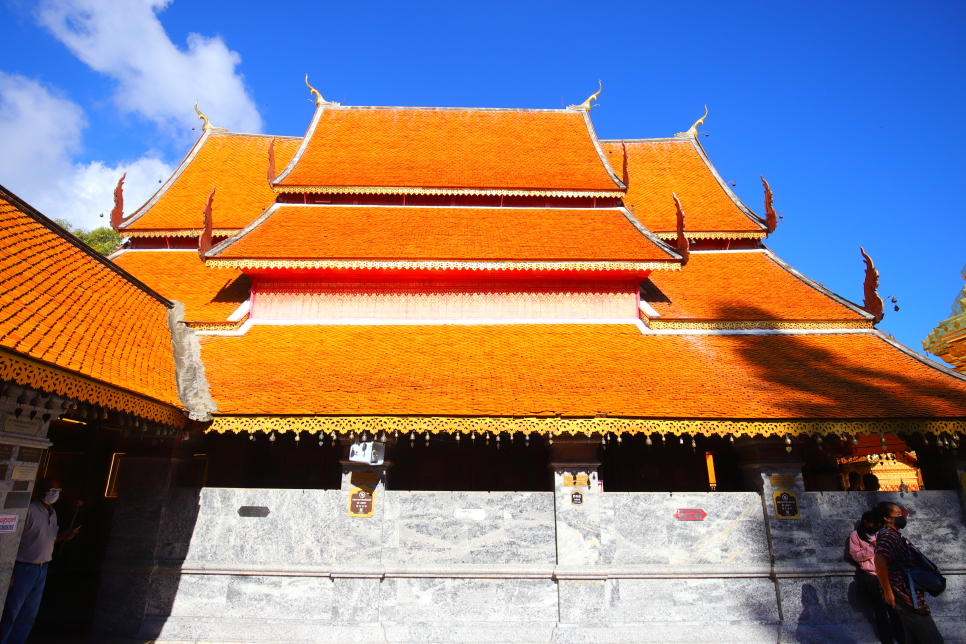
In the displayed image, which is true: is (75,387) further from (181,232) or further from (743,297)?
(743,297)

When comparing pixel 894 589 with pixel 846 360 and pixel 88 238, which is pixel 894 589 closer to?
pixel 846 360

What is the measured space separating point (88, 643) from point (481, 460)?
5.22 m

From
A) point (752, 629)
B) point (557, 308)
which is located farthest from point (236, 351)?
point (752, 629)

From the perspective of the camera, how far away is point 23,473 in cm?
446

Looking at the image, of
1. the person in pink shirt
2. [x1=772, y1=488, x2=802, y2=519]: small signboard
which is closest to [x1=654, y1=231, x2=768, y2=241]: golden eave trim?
[x1=772, y1=488, x2=802, y2=519]: small signboard

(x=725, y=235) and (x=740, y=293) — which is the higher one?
(x=725, y=235)

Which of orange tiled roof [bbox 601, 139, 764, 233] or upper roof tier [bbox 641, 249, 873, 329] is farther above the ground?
orange tiled roof [bbox 601, 139, 764, 233]

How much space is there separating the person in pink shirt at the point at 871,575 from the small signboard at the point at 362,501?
5.31 m

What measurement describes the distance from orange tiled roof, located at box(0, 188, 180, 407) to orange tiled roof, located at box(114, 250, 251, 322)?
4.07ft

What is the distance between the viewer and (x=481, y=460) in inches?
349

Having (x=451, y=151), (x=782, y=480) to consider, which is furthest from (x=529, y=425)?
(x=451, y=151)

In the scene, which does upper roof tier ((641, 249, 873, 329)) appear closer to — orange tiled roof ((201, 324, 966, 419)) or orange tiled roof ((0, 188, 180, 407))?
orange tiled roof ((201, 324, 966, 419))

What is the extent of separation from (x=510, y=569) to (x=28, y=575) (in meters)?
4.45

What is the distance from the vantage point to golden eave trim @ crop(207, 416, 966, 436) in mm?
5883
